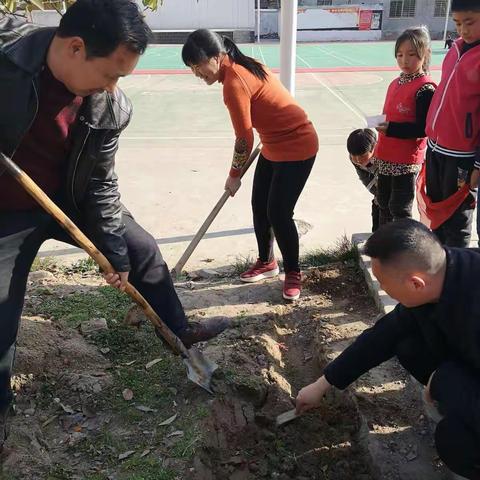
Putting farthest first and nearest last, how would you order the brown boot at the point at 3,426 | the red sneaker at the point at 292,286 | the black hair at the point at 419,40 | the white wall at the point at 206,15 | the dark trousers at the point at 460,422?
the white wall at the point at 206,15 < the red sneaker at the point at 292,286 < the black hair at the point at 419,40 < the brown boot at the point at 3,426 < the dark trousers at the point at 460,422

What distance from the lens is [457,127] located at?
276 cm

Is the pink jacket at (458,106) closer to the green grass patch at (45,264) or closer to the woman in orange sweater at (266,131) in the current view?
the woman in orange sweater at (266,131)

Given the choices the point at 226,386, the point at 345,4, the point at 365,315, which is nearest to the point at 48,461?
the point at 226,386

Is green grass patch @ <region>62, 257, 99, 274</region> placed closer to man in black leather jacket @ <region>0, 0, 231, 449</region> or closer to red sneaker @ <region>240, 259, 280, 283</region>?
red sneaker @ <region>240, 259, 280, 283</region>

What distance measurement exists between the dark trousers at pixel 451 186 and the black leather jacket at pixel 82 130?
1.66m

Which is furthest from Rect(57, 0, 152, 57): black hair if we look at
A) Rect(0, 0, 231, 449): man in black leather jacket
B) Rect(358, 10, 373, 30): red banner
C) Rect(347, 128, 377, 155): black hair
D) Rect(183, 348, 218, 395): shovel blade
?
Rect(358, 10, 373, 30): red banner

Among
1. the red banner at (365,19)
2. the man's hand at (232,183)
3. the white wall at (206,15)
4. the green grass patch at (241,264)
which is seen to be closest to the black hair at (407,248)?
the man's hand at (232,183)

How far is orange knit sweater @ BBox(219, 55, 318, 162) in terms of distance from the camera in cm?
305

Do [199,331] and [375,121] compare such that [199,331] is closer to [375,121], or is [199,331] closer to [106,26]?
[106,26]

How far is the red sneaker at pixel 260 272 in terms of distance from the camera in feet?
12.7

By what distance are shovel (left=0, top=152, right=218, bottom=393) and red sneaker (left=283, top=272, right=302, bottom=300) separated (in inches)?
39.2

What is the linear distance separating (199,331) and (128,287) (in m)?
0.47

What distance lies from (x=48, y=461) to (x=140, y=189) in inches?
151

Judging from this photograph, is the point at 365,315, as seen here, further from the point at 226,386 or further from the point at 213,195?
the point at 213,195
